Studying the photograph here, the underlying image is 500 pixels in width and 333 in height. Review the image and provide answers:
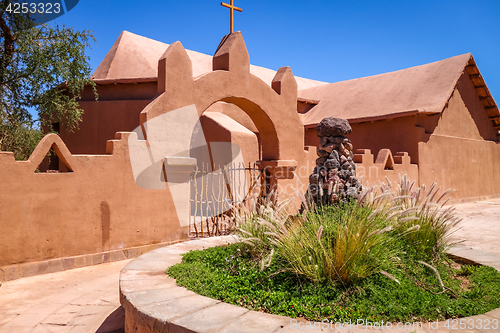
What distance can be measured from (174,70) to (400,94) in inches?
449

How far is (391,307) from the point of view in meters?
2.98

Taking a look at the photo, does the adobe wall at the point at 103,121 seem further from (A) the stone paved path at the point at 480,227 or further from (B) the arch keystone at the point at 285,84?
(A) the stone paved path at the point at 480,227

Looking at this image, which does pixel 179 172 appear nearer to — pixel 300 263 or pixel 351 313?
pixel 300 263

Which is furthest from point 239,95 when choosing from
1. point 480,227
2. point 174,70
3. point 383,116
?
point 383,116

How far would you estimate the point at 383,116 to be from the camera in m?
14.4

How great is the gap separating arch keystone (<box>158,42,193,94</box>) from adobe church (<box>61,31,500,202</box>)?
155 inches

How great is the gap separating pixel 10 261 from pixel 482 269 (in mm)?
6633

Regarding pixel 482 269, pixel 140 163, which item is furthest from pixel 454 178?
pixel 140 163

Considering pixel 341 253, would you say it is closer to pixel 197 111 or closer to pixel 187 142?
pixel 187 142

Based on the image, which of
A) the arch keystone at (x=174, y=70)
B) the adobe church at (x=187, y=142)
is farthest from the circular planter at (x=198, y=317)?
the arch keystone at (x=174, y=70)

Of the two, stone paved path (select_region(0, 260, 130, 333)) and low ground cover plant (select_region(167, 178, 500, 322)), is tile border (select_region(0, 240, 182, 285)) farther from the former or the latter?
low ground cover plant (select_region(167, 178, 500, 322))

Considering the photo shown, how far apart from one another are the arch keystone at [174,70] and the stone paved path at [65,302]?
3.60m

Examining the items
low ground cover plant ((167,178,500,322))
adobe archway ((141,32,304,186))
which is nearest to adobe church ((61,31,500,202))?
adobe archway ((141,32,304,186))

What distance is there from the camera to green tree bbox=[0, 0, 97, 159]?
31.6 feet
